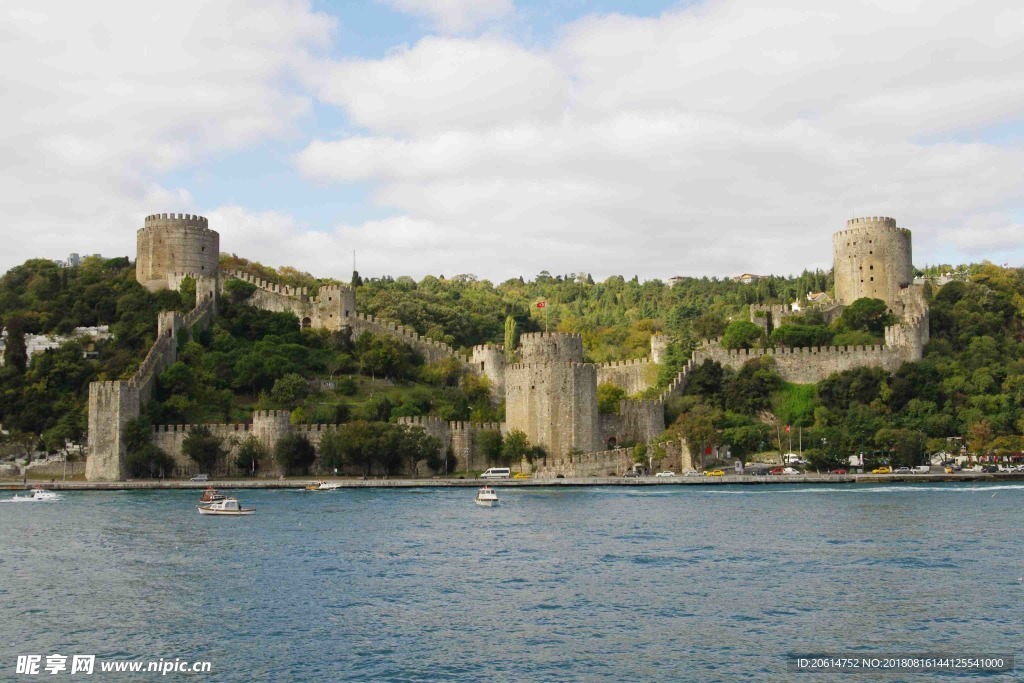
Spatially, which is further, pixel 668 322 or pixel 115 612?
pixel 668 322

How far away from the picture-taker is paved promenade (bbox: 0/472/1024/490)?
165 ft

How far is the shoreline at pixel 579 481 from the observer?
50.3 metres

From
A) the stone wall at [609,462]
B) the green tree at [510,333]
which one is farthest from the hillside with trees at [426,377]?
the green tree at [510,333]

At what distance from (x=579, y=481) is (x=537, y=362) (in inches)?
199

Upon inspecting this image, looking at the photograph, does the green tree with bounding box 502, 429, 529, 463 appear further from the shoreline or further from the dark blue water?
the dark blue water

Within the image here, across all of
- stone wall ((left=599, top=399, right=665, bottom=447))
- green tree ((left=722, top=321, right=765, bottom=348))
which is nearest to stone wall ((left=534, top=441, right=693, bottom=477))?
stone wall ((left=599, top=399, right=665, bottom=447))

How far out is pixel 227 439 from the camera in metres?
53.5

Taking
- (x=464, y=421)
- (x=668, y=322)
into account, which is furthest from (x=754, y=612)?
(x=668, y=322)

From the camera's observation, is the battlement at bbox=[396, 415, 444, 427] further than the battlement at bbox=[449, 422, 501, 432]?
No

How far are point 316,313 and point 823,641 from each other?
4600 centimetres

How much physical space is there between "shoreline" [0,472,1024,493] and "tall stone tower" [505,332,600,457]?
1.78 meters

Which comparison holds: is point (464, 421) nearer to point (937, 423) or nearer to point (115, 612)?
point (937, 423)

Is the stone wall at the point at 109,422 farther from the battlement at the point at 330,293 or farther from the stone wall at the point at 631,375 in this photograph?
the stone wall at the point at 631,375

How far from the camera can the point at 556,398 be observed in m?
51.5
